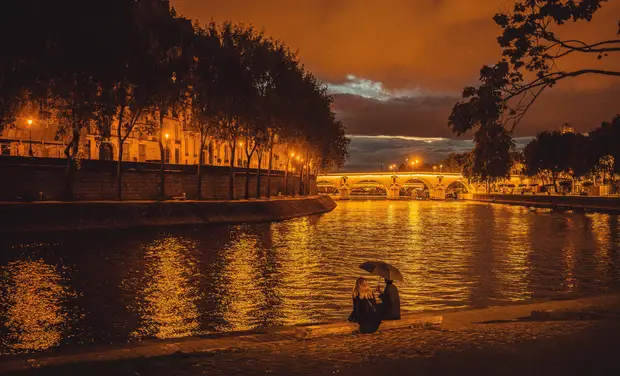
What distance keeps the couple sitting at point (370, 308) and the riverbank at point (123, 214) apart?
35.5 meters

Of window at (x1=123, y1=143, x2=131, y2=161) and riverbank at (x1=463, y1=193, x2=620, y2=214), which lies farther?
window at (x1=123, y1=143, x2=131, y2=161)

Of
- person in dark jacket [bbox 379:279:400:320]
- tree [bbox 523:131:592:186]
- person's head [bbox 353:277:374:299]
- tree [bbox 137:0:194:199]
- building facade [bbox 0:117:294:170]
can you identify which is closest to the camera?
person's head [bbox 353:277:374:299]

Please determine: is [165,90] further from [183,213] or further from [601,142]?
[601,142]

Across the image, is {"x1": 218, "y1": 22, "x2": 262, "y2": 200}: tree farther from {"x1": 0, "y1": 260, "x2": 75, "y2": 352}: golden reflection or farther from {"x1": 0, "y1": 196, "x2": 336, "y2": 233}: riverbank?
{"x1": 0, "y1": 260, "x2": 75, "y2": 352}: golden reflection

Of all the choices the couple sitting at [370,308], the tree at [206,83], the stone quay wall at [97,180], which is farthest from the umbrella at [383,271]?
the tree at [206,83]

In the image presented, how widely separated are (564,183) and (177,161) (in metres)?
85.4

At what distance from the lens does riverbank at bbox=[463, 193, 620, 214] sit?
272 feet

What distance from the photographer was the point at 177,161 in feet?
344

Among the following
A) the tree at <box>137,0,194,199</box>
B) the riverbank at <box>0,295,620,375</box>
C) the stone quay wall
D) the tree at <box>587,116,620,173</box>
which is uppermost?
the tree at <box>137,0,194,199</box>

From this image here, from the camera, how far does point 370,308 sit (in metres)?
13.1

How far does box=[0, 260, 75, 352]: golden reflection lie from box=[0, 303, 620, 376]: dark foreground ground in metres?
3.65

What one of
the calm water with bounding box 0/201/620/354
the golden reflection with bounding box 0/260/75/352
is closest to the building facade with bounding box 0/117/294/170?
the calm water with bounding box 0/201/620/354

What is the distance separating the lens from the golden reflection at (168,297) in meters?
14.3

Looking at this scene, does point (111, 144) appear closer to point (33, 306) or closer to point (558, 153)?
point (33, 306)
